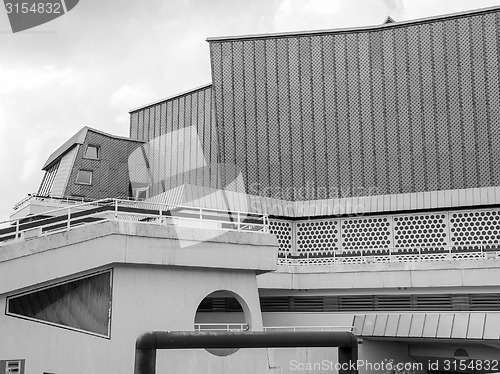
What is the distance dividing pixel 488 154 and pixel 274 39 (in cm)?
873

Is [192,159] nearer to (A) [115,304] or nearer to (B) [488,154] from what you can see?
(B) [488,154]

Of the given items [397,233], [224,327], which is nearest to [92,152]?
[224,327]

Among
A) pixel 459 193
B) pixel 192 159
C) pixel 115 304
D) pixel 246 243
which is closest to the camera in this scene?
pixel 115 304

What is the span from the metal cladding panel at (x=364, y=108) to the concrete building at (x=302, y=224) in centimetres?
5

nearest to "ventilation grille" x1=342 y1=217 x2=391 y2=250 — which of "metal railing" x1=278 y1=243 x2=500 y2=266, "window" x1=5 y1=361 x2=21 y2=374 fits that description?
"metal railing" x1=278 y1=243 x2=500 y2=266

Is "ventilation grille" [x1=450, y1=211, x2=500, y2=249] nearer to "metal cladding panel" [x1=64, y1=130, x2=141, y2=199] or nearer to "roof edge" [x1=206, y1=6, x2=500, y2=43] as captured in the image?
"roof edge" [x1=206, y1=6, x2=500, y2=43]

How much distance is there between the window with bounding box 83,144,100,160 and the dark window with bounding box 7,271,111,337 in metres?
13.8

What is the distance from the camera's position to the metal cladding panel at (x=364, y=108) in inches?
725

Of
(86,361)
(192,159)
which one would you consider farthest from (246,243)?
(192,159)

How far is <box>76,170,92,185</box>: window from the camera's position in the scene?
24405mm

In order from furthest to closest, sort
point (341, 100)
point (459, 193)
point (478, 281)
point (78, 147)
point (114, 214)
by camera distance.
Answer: point (78, 147), point (341, 100), point (459, 193), point (478, 281), point (114, 214)

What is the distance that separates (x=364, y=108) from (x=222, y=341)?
18052 mm

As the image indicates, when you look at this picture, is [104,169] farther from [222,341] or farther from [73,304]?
[222,341]

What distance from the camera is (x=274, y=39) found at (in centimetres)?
2128
